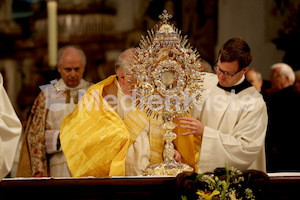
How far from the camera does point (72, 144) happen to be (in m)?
4.53

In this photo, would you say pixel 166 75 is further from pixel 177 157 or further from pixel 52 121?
pixel 52 121

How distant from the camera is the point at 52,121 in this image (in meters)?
5.03

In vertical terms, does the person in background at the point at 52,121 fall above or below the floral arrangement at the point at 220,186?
above

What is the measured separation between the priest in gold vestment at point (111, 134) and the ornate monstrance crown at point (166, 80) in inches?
6.5

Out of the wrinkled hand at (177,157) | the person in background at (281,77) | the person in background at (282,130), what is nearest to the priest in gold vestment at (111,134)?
→ the wrinkled hand at (177,157)

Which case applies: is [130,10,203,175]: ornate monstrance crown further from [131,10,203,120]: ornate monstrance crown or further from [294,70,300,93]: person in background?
[294,70,300,93]: person in background

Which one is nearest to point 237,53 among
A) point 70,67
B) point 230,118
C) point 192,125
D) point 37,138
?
point 230,118

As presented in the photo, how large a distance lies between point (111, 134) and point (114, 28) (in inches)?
58.7

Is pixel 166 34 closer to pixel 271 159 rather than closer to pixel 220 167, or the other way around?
pixel 220 167

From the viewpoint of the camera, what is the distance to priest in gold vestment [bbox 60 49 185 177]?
446 cm

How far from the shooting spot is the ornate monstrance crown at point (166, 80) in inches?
171

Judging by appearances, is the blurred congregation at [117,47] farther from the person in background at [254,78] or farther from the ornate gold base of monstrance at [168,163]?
the ornate gold base of monstrance at [168,163]

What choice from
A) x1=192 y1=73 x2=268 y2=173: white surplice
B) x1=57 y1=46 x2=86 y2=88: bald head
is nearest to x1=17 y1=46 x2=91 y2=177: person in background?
x1=57 y1=46 x2=86 y2=88: bald head

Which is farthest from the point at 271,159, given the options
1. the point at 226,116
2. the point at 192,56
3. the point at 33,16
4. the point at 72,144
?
the point at 33,16
